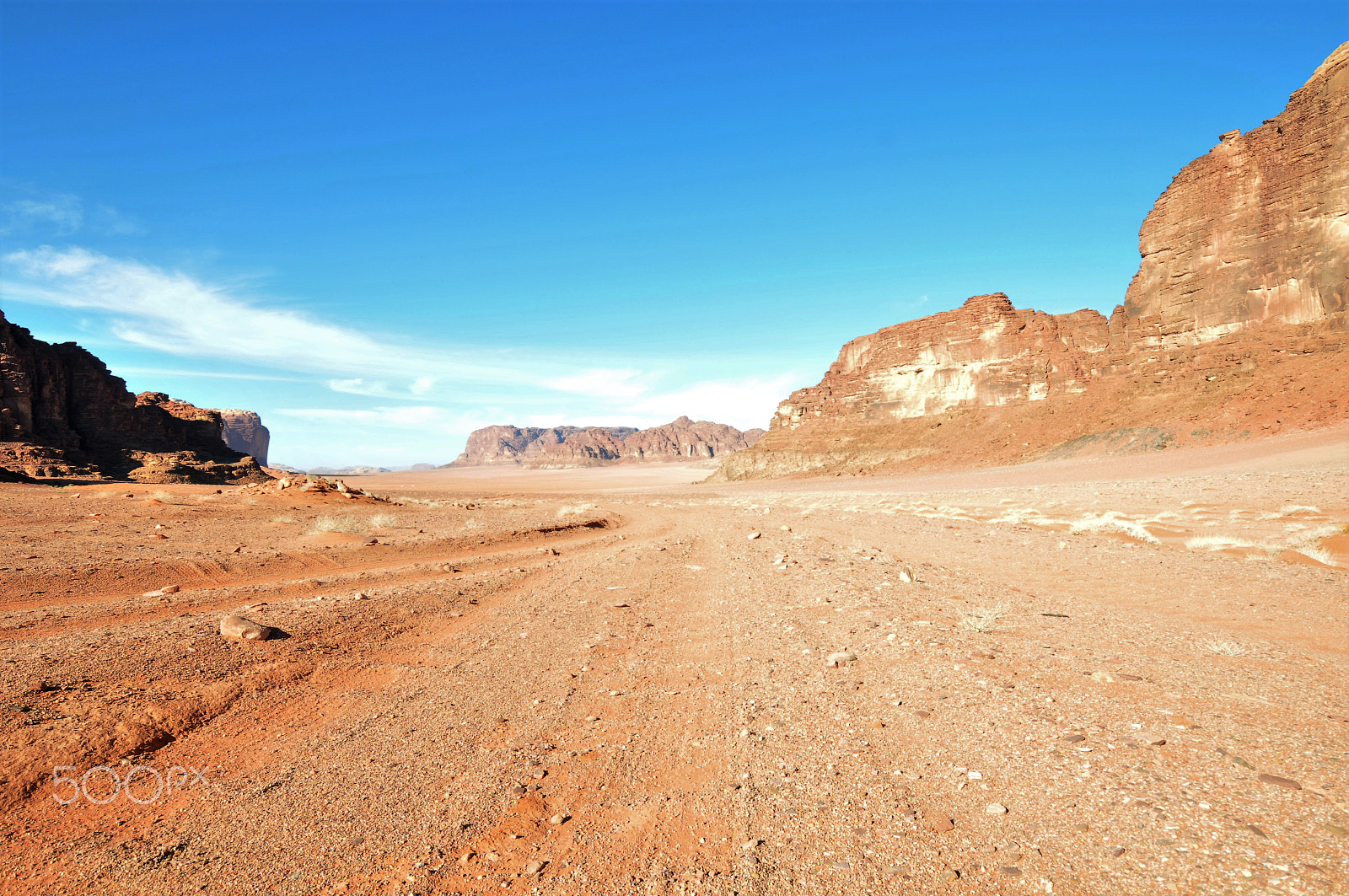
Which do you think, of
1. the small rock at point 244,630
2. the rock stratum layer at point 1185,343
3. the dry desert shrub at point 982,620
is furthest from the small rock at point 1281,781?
the rock stratum layer at point 1185,343

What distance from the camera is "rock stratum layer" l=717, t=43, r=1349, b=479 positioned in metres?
46.3

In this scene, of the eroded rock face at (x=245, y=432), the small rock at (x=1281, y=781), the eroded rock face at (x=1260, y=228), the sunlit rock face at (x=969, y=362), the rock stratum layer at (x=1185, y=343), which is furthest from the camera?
the eroded rock face at (x=245, y=432)

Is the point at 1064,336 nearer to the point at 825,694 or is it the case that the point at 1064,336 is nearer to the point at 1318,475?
the point at 1318,475

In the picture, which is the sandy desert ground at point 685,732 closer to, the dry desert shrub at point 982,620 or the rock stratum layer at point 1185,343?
the dry desert shrub at point 982,620

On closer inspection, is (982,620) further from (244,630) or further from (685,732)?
(244,630)

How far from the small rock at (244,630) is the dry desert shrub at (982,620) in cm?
754

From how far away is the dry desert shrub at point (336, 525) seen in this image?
16.4 meters

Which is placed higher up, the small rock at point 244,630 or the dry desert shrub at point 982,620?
the small rock at point 244,630

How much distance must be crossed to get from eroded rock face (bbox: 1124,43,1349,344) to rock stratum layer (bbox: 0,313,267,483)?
83.4m

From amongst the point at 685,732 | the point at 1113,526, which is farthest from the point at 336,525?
the point at 1113,526

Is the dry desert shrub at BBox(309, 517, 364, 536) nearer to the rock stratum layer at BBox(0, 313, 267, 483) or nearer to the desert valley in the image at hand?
the desert valley

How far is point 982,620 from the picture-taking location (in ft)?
21.9

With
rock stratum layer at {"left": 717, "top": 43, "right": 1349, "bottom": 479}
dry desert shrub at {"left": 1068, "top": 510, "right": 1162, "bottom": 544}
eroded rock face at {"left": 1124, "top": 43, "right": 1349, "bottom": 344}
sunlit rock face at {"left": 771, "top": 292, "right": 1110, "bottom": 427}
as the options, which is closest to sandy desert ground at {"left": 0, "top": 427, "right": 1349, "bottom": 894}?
dry desert shrub at {"left": 1068, "top": 510, "right": 1162, "bottom": 544}

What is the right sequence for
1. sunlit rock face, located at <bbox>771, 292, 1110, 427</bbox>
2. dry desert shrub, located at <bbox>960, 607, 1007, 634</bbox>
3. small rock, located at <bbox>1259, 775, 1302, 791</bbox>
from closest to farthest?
1. small rock, located at <bbox>1259, 775, 1302, 791</bbox>
2. dry desert shrub, located at <bbox>960, 607, 1007, 634</bbox>
3. sunlit rock face, located at <bbox>771, 292, 1110, 427</bbox>
